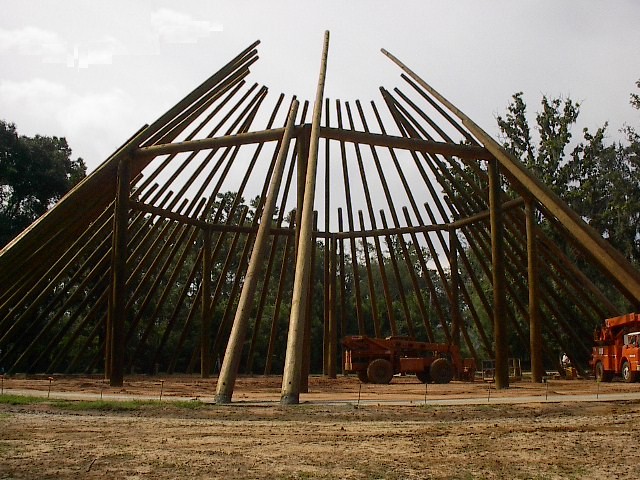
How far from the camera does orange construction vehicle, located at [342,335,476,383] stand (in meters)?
14.9

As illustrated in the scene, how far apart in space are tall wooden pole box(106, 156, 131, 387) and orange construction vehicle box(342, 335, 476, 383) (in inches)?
196

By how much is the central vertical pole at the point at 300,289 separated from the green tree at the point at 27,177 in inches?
762

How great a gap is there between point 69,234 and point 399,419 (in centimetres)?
878

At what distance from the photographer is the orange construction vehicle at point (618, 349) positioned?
13.2 metres

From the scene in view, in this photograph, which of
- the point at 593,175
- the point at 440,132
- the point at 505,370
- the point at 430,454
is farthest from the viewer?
the point at 593,175

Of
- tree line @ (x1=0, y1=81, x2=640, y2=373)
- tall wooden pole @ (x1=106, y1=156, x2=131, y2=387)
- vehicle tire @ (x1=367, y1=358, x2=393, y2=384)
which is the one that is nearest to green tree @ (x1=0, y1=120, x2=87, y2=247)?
tree line @ (x1=0, y1=81, x2=640, y2=373)

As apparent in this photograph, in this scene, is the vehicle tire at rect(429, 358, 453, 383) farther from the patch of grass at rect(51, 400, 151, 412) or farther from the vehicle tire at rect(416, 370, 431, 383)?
the patch of grass at rect(51, 400, 151, 412)

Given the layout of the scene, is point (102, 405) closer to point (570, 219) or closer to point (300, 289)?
point (300, 289)

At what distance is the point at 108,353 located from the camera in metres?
14.7

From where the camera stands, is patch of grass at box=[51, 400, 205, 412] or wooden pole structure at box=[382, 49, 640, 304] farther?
wooden pole structure at box=[382, 49, 640, 304]

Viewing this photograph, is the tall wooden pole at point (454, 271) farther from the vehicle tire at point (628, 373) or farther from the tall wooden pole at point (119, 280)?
the tall wooden pole at point (119, 280)

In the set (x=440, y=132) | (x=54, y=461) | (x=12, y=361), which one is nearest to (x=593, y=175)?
(x=440, y=132)

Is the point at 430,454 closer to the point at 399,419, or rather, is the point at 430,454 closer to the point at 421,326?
the point at 399,419

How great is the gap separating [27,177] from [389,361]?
63.8 feet
